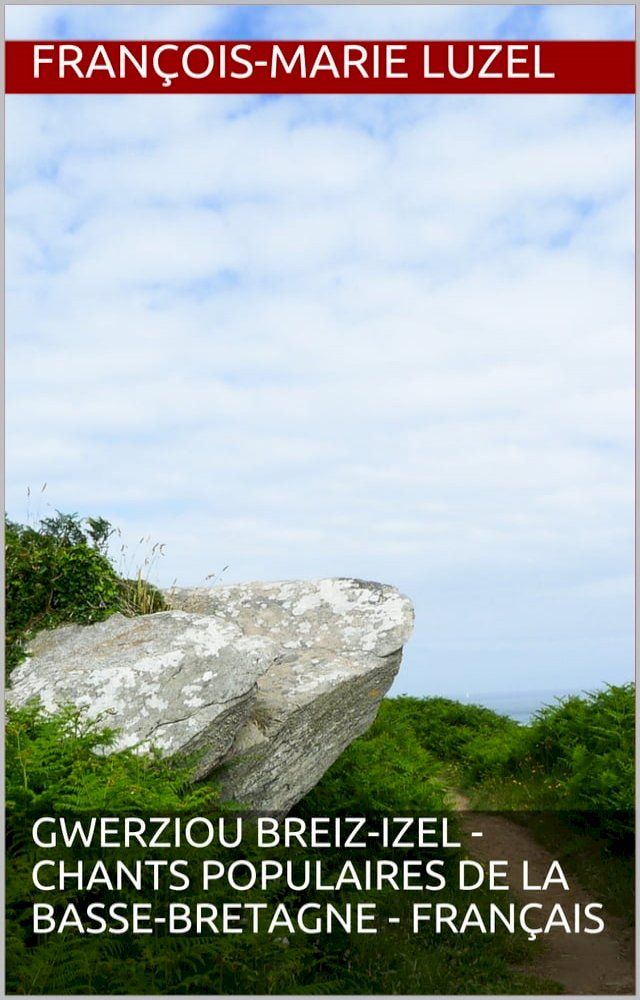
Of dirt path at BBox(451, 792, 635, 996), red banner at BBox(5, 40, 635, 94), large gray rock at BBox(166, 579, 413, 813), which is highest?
red banner at BBox(5, 40, 635, 94)

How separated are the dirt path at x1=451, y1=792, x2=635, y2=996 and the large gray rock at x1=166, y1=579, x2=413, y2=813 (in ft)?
10.1

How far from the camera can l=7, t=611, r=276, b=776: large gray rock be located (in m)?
8.05

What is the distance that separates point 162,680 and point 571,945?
17.7ft

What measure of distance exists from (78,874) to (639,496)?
4799 millimetres

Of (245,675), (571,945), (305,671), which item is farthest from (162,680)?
(571,945)

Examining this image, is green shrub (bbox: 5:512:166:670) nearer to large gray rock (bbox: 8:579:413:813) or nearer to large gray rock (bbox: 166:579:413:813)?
large gray rock (bbox: 8:579:413:813)

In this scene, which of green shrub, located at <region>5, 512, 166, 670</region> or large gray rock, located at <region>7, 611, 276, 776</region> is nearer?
large gray rock, located at <region>7, 611, 276, 776</region>

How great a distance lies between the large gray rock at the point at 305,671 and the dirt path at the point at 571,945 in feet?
10.1

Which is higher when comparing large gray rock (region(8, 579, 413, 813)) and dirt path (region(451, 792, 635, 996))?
large gray rock (region(8, 579, 413, 813))

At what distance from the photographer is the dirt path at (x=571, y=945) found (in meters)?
8.71

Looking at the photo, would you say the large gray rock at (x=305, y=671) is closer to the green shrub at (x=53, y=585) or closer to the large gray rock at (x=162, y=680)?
the large gray rock at (x=162, y=680)

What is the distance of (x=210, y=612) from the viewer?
11.2m

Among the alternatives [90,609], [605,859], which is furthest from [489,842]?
[90,609]

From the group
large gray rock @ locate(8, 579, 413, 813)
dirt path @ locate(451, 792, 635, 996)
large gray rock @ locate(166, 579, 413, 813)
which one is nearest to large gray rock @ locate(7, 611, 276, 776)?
large gray rock @ locate(8, 579, 413, 813)
